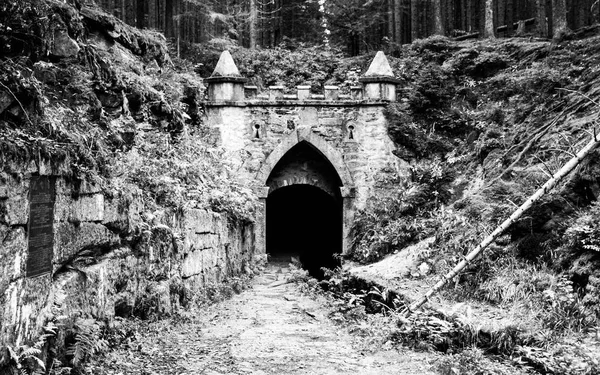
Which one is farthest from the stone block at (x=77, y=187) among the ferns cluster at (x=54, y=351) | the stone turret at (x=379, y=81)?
the stone turret at (x=379, y=81)

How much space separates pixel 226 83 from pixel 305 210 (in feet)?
28.2

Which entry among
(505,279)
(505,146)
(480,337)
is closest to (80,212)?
(480,337)

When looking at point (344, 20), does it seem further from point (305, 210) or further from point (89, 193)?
point (89, 193)

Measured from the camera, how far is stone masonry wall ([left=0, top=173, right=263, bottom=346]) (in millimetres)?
3852

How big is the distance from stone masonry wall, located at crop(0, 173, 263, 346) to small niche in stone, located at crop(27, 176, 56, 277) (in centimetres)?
7

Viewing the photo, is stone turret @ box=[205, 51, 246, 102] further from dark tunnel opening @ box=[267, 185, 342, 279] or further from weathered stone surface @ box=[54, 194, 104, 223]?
weathered stone surface @ box=[54, 194, 104, 223]

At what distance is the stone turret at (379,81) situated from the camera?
16.5m

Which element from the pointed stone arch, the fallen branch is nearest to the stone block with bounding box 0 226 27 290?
the fallen branch

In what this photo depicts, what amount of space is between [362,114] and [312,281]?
19.3ft

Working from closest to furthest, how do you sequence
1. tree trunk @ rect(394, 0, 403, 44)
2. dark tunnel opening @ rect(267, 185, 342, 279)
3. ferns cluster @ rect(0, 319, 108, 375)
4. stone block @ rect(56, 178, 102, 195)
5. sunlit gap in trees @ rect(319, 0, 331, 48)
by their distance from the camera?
ferns cluster @ rect(0, 319, 108, 375), stone block @ rect(56, 178, 102, 195), dark tunnel opening @ rect(267, 185, 342, 279), tree trunk @ rect(394, 0, 403, 44), sunlit gap in trees @ rect(319, 0, 331, 48)

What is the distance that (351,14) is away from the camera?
27875 mm

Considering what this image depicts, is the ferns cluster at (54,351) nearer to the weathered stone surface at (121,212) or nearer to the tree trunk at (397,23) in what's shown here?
the weathered stone surface at (121,212)

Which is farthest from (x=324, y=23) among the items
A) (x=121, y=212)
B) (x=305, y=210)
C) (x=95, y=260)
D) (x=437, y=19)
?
(x=95, y=260)

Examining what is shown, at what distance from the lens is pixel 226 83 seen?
1639 cm
